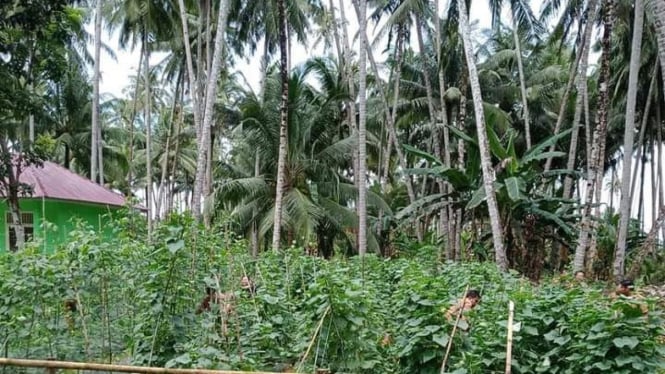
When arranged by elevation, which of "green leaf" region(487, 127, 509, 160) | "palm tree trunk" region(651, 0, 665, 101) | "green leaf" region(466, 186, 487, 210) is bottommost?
"green leaf" region(466, 186, 487, 210)

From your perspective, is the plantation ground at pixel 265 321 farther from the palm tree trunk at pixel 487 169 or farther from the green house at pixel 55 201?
the green house at pixel 55 201

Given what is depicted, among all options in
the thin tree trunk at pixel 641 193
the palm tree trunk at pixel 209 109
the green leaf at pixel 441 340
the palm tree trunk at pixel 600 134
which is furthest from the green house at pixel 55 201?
the thin tree trunk at pixel 641 193

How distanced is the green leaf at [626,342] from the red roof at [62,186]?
12419 millimetres

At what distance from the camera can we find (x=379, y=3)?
1588cm

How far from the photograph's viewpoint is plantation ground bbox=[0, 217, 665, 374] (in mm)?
3594

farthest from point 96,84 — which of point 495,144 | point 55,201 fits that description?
point 495,144

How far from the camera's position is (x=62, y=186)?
15695mm

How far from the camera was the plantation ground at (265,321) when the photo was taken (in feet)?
11.8

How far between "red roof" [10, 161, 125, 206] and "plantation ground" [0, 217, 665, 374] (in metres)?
9.60

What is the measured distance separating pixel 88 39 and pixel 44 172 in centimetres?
824

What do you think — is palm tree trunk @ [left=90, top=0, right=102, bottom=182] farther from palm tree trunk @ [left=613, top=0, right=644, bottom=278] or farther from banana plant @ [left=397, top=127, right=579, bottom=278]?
palm tree trunk @ [left=613, top=0, right=644, bottom=278]

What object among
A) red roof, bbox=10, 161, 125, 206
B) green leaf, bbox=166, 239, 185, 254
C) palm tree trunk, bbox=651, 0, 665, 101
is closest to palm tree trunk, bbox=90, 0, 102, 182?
red roof, bbox=10, 161, 125, 206

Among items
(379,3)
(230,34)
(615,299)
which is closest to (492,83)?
(379,3)

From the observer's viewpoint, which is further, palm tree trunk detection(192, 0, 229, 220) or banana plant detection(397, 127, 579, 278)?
palm tree trunk detection(192, 0, 229, 220)
